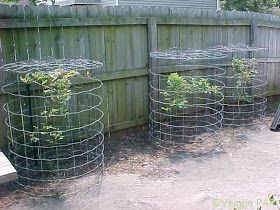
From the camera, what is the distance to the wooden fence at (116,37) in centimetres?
438

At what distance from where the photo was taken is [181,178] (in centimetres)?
426

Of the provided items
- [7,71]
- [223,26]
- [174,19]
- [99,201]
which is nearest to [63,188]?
A: [99,201]

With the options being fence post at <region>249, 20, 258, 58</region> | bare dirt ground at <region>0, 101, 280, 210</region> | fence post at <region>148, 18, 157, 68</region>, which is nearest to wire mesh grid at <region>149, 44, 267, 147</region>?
fence post at <region>148, 18, 157, 68</region>

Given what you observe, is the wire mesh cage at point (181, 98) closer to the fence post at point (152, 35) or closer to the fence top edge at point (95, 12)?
the fence post at point (152, 35)

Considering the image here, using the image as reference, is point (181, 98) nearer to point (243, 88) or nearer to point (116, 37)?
point (116, 37)

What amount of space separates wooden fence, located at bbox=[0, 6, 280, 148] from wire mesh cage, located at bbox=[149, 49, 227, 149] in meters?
0.23

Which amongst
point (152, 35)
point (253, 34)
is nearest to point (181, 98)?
point (152, 35)

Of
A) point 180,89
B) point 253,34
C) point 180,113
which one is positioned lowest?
point 180,113

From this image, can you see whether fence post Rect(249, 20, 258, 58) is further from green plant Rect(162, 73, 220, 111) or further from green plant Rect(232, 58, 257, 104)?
green plant Rect(162, 73, 220, 111)

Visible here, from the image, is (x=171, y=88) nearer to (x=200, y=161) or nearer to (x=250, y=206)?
(x=200, y=161)

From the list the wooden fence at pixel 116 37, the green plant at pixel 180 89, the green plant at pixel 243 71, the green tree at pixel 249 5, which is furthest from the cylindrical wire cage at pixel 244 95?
the green tree at pixel 249 5

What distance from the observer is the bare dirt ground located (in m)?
3.64

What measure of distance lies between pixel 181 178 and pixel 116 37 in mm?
2277

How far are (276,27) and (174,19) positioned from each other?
3183mm
